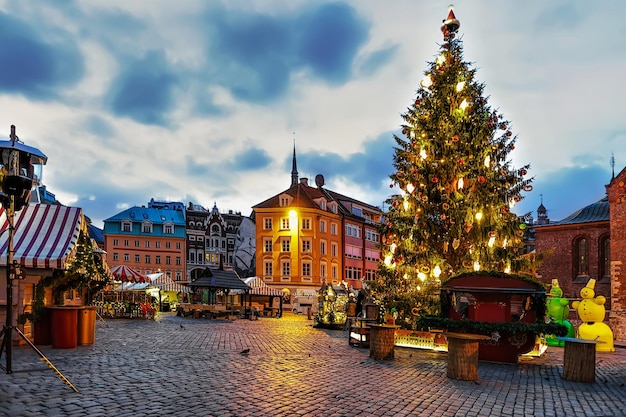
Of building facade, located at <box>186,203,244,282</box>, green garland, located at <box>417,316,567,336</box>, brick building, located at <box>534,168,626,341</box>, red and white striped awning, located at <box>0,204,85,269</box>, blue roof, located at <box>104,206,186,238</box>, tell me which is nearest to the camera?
green garland, located at <box>417,316,567,336</box>

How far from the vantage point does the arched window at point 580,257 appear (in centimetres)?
3594

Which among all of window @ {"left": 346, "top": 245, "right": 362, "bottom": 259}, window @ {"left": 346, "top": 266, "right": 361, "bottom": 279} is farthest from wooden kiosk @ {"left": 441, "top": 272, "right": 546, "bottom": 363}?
window @ {"left": 346, "top": 266, "right": 361, "bottom": 279}

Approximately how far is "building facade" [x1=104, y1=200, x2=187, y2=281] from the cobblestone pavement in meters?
63.8

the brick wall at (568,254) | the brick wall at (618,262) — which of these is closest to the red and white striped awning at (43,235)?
the brick wall at (618,262)

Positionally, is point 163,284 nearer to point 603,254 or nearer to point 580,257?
point 580,257

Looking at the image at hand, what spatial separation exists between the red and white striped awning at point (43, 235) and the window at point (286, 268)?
4125 cm

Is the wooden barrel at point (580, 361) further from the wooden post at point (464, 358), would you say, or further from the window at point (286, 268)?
the window at point (286, 268)

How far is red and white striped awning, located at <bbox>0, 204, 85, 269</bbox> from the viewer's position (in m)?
14.1

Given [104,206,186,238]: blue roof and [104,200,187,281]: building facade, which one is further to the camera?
[104,206,186,238]: blue roof

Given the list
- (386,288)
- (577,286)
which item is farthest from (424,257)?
(577,286)

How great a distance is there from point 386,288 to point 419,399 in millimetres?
11583

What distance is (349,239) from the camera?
2539 inches

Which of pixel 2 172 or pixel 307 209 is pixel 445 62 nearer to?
pixel 2 172

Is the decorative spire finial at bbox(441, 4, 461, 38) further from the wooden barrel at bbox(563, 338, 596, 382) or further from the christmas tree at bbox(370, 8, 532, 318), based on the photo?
the wooden barrel at bbox(563, 338, 596, 382)
